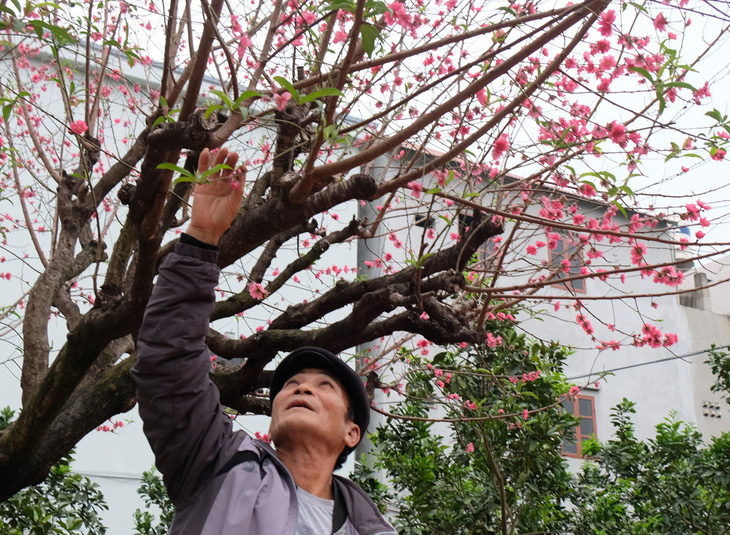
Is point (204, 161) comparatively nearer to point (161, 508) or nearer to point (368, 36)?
point (368, 36)

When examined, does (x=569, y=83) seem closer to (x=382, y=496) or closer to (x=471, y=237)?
(x=471, y=237)

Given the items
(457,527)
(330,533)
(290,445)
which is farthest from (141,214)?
(457,527)

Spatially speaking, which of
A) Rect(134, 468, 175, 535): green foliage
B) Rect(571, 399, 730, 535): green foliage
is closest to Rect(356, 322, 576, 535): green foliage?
Rect(571, 399, 730, 535): green foliage

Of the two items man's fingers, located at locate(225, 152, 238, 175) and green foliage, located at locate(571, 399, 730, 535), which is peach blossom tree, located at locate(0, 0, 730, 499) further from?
green foliage, located at locate(571, 399, 730, 535)

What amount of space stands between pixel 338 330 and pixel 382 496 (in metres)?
3.03

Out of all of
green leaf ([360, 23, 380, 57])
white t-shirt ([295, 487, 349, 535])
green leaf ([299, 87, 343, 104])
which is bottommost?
white t-shirt ([295, 487, 349, 535])

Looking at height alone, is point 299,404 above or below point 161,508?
below

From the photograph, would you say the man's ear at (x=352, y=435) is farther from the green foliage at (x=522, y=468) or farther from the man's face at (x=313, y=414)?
the green foliage at (x=522, y=468)

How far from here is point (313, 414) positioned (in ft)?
6.42

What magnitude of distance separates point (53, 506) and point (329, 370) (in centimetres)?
420

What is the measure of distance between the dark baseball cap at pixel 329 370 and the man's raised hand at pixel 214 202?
0.50 meters

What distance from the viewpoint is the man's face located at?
1.92 metres

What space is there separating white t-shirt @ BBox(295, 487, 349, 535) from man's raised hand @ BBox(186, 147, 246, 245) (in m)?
0.74

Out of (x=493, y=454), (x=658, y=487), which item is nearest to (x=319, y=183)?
(x=493, y=454)
